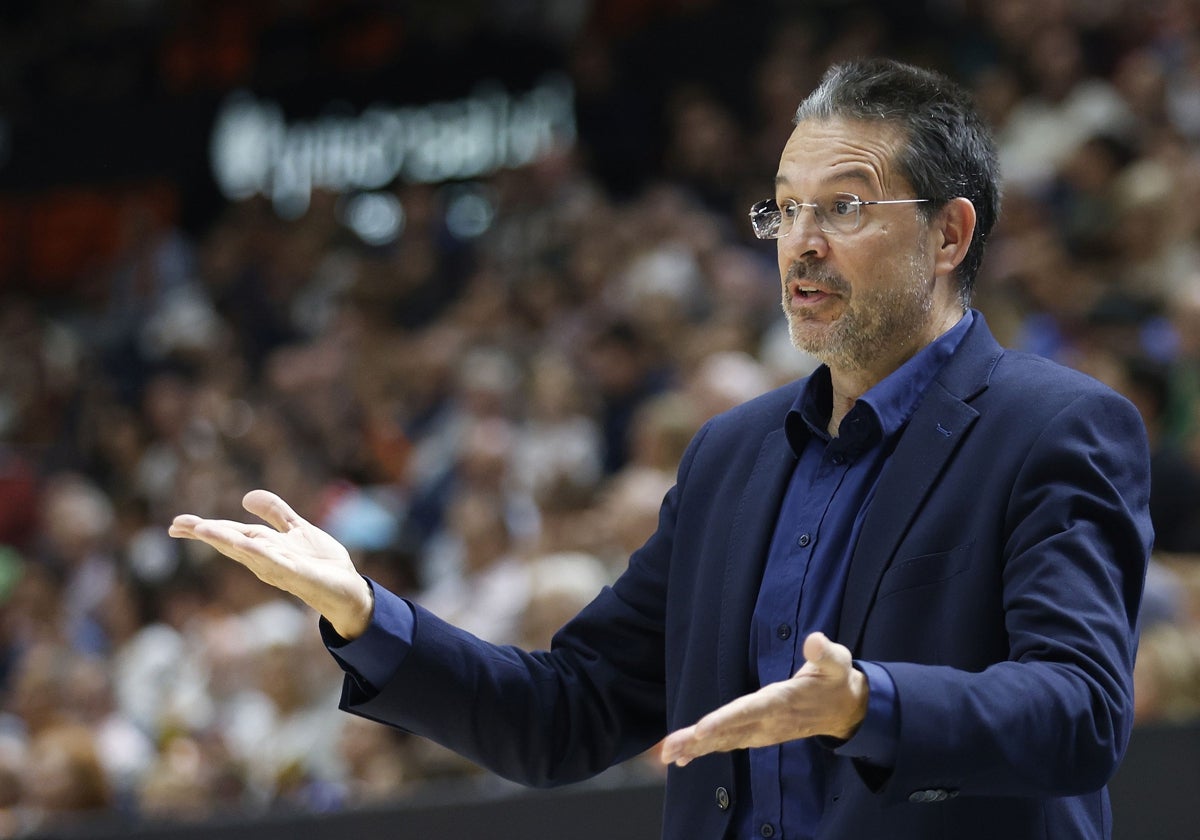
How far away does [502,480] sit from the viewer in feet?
20.4

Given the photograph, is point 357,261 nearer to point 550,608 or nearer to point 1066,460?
point 550,608

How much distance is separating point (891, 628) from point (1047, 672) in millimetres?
246

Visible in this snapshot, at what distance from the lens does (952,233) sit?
2.15 meters

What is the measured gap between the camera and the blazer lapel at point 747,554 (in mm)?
2014

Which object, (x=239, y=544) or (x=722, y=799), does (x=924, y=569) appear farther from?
(x=239, y=544)

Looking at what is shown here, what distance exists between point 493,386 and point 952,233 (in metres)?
4.65

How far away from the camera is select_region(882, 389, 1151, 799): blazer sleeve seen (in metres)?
1.61

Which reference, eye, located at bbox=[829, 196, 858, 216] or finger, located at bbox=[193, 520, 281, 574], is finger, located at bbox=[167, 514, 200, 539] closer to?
finger, located at bbox=[193, 520, 281, 574]

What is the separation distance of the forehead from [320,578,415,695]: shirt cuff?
0.75m

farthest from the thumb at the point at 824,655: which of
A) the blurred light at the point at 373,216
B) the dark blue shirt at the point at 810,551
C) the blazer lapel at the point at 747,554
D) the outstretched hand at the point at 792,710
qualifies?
the blurred light at the point at 373,216

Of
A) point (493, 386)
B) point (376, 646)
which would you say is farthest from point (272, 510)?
point (493, 386)

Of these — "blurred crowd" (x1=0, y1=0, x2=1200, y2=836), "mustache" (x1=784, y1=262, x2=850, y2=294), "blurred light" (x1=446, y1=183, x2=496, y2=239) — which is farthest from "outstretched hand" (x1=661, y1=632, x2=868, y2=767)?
"blurred light" (x1=446, y1=183, x2=496, y2=239)

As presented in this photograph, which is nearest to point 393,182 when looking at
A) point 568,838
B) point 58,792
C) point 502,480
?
point 502,480

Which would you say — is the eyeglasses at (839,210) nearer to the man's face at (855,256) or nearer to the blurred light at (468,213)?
the man's face at (855,256)
